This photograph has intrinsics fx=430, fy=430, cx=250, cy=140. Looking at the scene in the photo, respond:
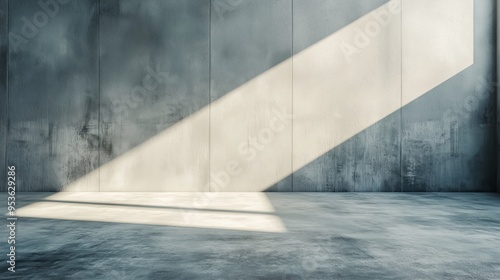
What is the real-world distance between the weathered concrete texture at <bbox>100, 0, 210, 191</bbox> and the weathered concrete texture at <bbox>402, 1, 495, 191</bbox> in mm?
4363

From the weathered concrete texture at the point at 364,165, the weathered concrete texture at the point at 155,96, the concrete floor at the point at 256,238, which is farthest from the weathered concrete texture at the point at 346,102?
the weathered concrete texture at the point at 155,96

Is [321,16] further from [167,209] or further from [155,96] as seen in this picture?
[167,209]

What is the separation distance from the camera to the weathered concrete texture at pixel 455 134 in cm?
901

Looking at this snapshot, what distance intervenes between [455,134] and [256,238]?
20.2 feet

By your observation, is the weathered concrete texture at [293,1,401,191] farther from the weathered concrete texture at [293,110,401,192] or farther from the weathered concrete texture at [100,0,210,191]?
the weathered concrete texture at [100,0,210,191]

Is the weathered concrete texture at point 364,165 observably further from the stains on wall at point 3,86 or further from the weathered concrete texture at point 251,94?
the stains on wall at point 3,86

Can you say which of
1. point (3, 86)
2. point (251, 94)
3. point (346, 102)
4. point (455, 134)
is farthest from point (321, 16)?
point (3, 86)

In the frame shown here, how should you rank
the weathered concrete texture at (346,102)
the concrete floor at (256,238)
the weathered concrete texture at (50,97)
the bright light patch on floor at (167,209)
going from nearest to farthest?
the concrete floor at (256,238), the bright light patch on floor at (167,209), the weathered concrete texture at (50,97), the weathered concrete texture at (346,102)

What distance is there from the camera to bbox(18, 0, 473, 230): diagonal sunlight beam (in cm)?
887

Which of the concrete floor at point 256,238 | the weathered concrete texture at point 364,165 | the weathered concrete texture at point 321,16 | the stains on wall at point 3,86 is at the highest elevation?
the weathered concrete texture at point 321,16

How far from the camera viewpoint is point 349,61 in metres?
9.02

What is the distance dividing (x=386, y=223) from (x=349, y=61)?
4.38 meters

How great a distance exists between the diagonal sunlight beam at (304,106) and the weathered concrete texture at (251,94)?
0.02 meters

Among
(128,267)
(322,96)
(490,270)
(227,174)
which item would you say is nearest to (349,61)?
(322,96)
